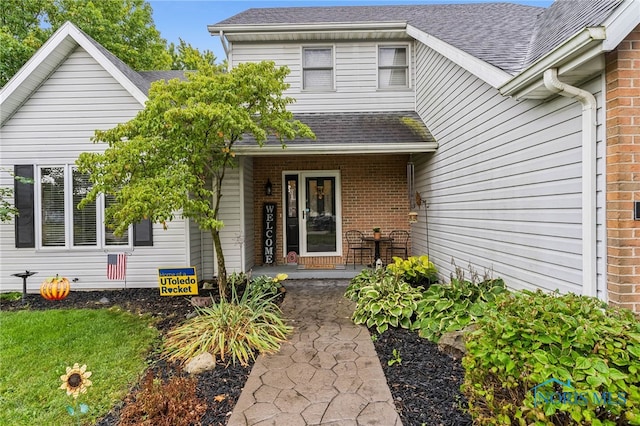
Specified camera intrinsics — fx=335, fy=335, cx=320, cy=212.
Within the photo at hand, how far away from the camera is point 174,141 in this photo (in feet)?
15.3

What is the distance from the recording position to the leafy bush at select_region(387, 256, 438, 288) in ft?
20.4

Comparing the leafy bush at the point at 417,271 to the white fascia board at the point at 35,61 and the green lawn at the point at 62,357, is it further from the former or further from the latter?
the white fascia board at the point at 35,61

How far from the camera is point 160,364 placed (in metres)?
3.58

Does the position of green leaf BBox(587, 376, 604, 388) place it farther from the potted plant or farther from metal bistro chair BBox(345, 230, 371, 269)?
Result: metal bistro chair BBox(345, 230, 371, 269)

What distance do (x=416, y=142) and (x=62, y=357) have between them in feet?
20.9

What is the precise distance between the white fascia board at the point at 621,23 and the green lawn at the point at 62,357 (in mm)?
4747

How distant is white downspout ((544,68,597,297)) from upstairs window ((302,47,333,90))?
6022mm

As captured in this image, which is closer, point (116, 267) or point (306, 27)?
point (116, 267)

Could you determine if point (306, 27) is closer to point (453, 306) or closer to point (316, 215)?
point (316, 215)

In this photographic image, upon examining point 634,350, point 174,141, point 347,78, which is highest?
point 347,78

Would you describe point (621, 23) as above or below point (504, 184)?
above

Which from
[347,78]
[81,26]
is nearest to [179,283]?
[347,78]

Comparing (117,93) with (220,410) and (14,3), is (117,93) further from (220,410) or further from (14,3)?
(14,3)

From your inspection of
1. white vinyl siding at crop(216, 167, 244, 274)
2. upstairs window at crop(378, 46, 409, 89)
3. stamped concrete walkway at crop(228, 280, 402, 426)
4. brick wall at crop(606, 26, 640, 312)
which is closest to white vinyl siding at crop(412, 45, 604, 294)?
brick wall at crop(606, 26, 640, 312)
